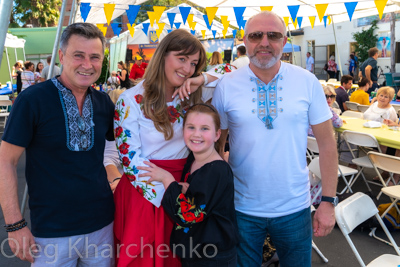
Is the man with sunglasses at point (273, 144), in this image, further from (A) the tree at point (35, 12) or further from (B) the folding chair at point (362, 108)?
(A) the tree at point (35, 12)

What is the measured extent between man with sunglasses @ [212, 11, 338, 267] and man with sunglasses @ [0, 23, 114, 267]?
2.35 feet

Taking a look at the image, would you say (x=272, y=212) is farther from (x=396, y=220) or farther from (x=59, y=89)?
(x=396, y=220)

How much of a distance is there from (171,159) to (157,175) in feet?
0.51

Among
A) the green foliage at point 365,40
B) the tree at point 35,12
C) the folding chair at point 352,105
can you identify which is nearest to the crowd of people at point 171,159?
the folding chair at point 352,105

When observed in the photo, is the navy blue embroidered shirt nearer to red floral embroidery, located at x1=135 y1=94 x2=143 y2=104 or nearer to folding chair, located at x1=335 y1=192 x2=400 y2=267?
red floral embroidery, located at x1=135 y1=94 x2=143 y2=104

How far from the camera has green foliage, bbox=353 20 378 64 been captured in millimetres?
19312

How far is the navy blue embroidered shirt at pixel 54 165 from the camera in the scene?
1.52m

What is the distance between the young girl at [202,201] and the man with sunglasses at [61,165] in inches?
11.7

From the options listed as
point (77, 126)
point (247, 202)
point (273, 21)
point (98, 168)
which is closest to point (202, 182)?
point (247, 202)

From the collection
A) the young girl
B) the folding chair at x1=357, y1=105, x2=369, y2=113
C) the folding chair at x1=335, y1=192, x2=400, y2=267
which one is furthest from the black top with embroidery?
the folding chair at x1=357, y1=105, x2=369, y2=113

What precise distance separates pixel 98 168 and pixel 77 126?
24cm

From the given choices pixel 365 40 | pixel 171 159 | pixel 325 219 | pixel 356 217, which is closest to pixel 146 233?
pixel 171 159

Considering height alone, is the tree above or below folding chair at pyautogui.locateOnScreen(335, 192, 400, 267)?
above

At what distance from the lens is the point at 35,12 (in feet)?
81.5
